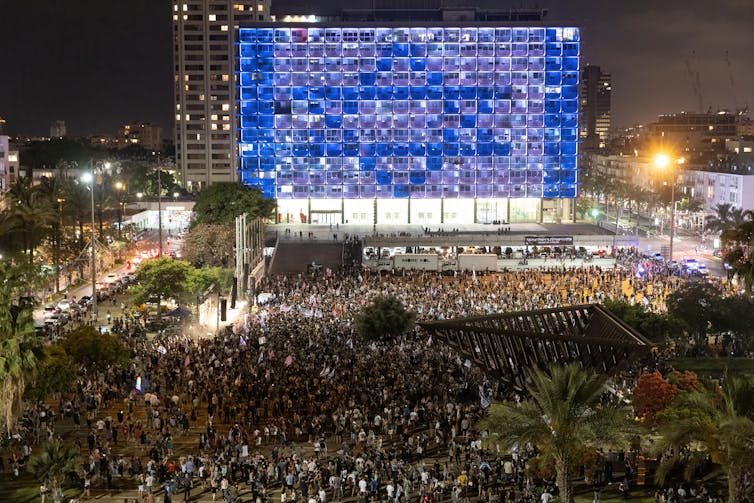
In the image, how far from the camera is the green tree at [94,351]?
37.9 m

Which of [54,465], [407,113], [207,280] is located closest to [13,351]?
[54,465]

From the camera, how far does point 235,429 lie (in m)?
31.0

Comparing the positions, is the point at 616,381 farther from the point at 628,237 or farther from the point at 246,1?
the point at 246,1

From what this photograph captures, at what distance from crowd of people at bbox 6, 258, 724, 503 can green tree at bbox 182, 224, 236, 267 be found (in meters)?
24.7

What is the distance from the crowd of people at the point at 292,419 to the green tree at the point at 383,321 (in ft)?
2.56

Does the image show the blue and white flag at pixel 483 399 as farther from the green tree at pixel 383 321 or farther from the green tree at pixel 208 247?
the green tree at pixel 208 247

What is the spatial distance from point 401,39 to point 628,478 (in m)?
91.7

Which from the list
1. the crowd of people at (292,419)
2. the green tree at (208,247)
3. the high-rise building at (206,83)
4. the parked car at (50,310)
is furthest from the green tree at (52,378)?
the high-rise building at (206,83)

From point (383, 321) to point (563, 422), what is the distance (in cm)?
2200

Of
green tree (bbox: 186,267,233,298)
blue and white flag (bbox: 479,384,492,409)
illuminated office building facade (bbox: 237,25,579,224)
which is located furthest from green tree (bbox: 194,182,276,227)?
blue and white flag (bbox: 479,384,492,409)

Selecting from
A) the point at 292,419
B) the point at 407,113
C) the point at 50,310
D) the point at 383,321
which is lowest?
the point at 292,419

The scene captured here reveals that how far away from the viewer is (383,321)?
45969 mm

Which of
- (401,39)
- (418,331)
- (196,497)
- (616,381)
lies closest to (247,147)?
(401,39)

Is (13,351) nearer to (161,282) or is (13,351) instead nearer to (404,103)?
(161,282)
